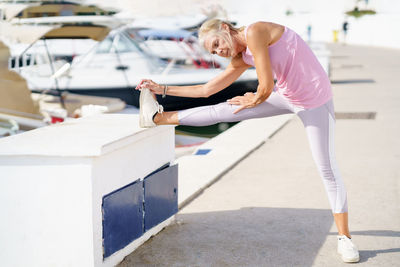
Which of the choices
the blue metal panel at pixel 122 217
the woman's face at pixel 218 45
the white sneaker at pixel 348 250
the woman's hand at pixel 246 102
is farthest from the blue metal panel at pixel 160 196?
the white sneaker at pixel 348 250

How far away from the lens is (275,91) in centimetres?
393

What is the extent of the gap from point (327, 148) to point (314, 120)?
0.67 feet

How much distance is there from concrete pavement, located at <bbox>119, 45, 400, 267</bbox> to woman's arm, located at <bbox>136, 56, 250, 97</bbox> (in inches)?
40.3

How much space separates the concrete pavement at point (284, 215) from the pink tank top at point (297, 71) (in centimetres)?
102

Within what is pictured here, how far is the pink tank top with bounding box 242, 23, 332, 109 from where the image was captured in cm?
359

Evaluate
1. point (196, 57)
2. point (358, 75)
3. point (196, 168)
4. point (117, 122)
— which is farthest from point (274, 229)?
point (358, 75)

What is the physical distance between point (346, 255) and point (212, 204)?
1671 millimetres

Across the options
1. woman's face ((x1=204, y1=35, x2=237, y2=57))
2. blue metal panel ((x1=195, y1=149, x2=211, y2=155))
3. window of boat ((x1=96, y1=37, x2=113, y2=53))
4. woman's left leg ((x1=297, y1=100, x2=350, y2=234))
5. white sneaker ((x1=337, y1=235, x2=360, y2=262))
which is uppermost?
woman's face ((x1=204, y1=35, x2=237, y2=57))

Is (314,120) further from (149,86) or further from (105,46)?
(105,46)

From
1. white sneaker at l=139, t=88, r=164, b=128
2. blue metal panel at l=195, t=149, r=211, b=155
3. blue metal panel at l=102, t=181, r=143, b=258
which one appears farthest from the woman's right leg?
blue metal panel at l=195, t=149, r=211, b=155

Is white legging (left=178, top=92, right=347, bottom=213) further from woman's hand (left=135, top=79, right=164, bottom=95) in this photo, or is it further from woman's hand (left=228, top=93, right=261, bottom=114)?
woman's hand (left=135, top=79, right=164, bottom=95)

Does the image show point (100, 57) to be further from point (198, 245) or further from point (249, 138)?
point (198, 245)

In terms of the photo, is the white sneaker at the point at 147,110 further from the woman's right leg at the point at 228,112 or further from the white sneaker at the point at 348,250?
the white sneaker at the point at 348,250

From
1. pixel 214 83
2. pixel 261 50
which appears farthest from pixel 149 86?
pixel 261 50
